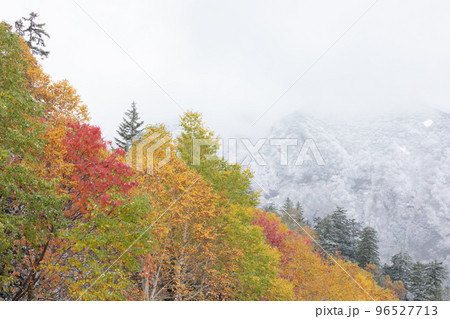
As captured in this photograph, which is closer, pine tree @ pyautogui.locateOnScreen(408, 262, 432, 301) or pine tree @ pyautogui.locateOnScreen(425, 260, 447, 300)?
pine tree @ pyautogui.locateOnScreen(408, 262, 432, 301)

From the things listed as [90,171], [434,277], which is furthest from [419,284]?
[90,171]

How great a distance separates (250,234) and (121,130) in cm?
3421

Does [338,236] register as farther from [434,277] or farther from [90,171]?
[90,171]

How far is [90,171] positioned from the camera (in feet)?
38.5

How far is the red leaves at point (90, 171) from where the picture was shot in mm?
11695

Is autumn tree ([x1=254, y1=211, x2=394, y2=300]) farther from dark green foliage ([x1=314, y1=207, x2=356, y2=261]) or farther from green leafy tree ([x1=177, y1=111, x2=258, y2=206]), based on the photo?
dark green foliage ([x1=314, y1=207, x2=356, y2=261])

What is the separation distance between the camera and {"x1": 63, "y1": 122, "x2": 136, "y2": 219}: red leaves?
11695 millimetres

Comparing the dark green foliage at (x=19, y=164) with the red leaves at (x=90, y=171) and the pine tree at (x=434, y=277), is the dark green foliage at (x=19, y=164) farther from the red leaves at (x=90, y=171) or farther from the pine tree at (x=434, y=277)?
the pine tree at (x=434, y=277)

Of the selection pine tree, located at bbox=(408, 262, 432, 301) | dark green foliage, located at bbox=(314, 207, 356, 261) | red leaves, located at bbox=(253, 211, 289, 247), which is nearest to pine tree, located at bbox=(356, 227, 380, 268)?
dark green foliage, located at bbox=(314, 207, 356, 261)

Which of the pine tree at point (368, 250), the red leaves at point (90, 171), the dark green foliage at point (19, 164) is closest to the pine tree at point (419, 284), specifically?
the pine tree at point (368, 250)

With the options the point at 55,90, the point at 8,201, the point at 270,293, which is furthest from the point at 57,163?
the point at 270,293

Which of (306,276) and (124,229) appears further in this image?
(306,276)

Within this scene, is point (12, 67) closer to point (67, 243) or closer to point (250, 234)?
point (67, 243)

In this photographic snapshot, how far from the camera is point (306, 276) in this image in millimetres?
32469
